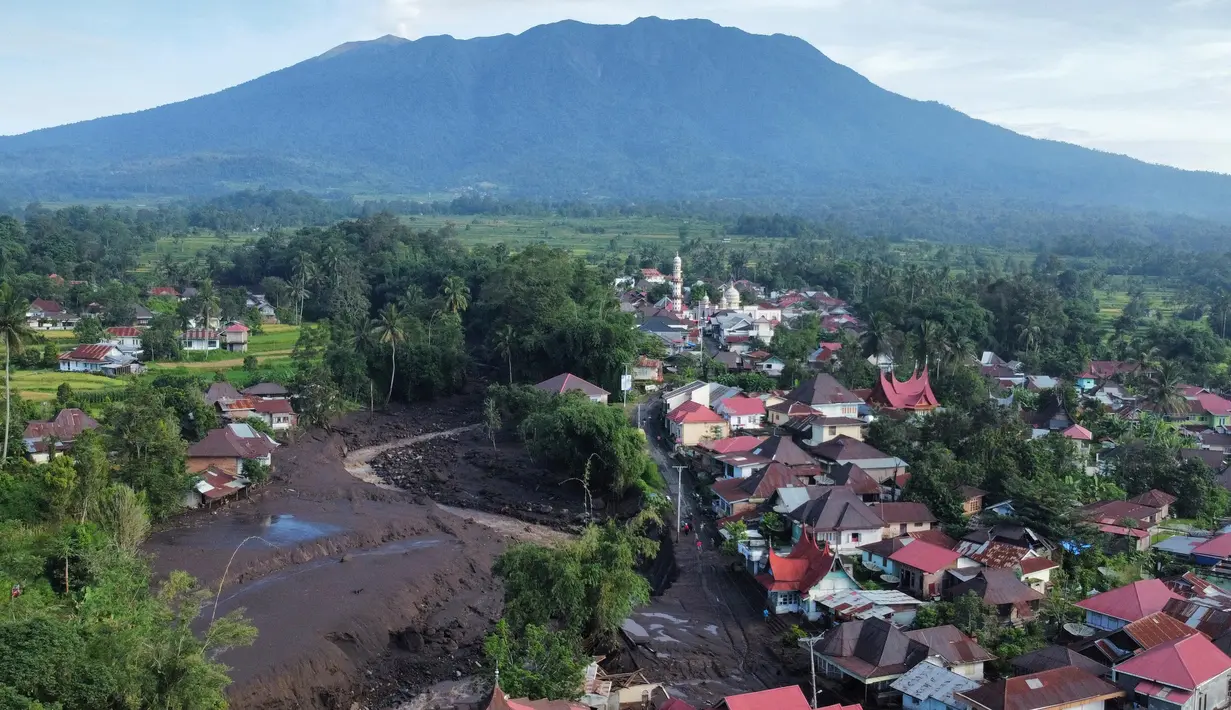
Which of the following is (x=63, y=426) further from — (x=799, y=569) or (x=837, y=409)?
(x=837, y=409)

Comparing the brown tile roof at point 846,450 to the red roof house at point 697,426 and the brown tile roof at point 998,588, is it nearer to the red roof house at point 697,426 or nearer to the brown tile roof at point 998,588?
the red roof house at point 697,426

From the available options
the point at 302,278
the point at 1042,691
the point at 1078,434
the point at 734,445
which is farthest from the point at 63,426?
the point at 1078,434

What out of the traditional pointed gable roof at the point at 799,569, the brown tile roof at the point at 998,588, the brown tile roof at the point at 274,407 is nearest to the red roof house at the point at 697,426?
the traditional pointed gable roof at the point at 799,569

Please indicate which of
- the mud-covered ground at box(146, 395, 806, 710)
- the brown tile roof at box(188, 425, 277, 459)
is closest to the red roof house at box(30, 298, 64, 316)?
the mud-covered ground at box(146, 395, 806, 710)

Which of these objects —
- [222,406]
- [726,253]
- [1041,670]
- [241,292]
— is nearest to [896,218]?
[726,253]

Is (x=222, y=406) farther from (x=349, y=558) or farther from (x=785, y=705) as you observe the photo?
(x=785, y=705)

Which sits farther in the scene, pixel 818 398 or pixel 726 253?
pixel 726 253
